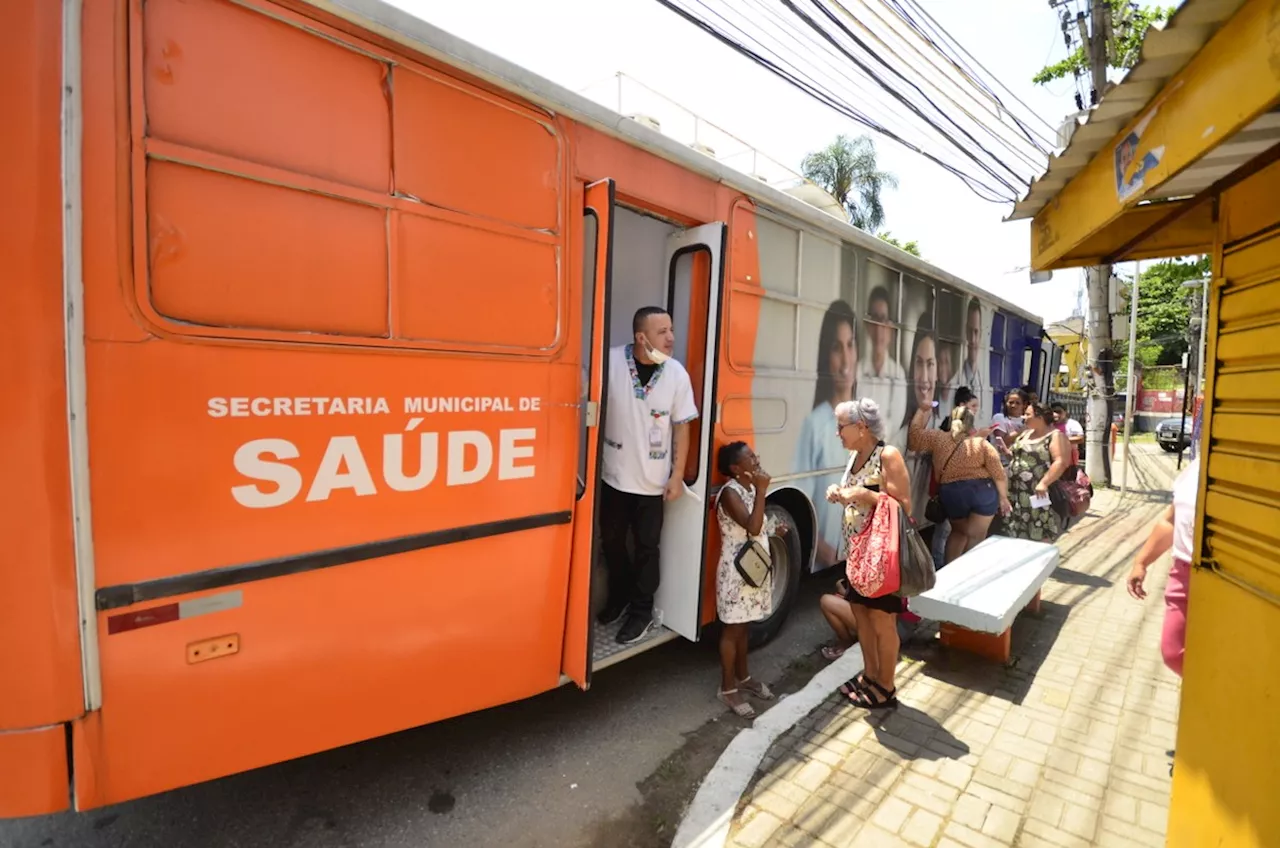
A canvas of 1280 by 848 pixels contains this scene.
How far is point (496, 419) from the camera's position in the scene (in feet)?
8.42

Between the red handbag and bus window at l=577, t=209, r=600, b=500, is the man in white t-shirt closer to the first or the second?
bus window at l=577, t=209, r=600, b=500

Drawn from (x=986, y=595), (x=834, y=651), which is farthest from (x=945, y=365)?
(x=834, y=651)

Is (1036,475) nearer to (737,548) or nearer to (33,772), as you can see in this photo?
(737,548)

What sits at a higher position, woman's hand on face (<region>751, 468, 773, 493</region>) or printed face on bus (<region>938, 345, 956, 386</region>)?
printed face on bus (<region>938, 345, 956, 386</region>)

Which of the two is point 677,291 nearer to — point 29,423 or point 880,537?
point 880,537

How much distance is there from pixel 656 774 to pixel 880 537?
1509 millimetres

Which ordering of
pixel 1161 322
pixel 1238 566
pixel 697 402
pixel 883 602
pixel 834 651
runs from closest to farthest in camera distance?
1. pixel 1238 566
2. pixel 883 602
3. pixel 697 402
4. pixel 834 651
5. pixel 1161 322

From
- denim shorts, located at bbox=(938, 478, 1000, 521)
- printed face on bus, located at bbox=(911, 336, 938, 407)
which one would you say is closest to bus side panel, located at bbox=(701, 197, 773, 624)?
denim shorts, located at bbox=(938, 478, 1000, 521)

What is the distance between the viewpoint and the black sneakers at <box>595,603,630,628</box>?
373 centimetres

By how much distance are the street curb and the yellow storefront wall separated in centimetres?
146

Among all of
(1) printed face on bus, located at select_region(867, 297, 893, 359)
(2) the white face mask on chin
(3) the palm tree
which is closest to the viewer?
(2) the white face mask on chin

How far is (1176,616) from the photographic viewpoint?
2.60 meters

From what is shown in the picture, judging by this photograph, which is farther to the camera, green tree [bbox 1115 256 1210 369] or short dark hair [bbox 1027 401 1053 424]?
green tree [bbox 1115 256 1210 369]

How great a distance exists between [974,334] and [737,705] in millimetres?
5333
